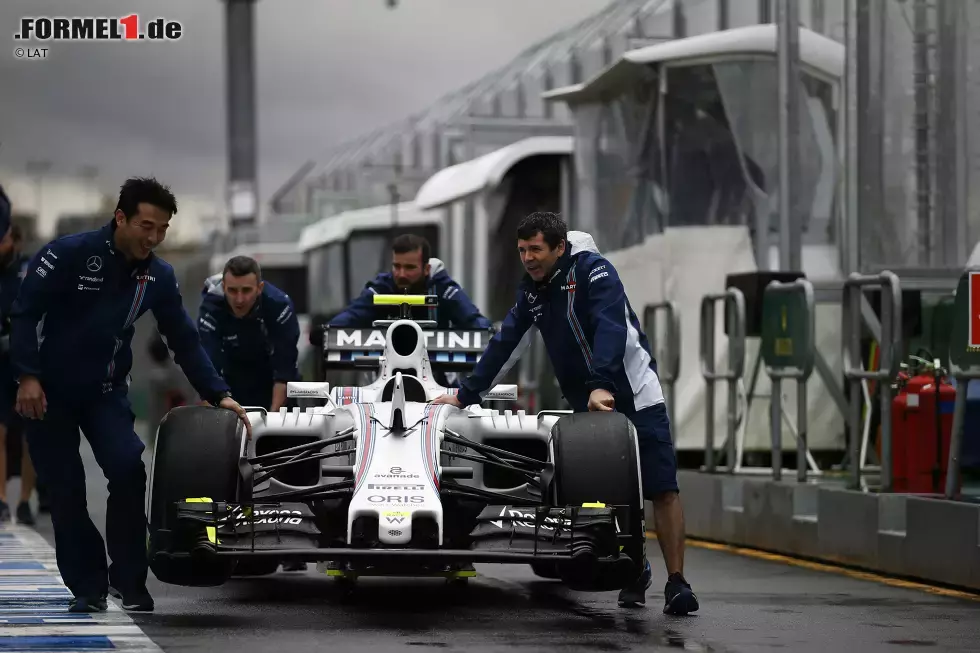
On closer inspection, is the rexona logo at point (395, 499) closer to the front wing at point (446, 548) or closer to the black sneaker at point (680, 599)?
the front wing at point (446, 548)

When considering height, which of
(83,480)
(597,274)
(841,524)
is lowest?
(841,524)

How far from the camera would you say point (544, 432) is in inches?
373

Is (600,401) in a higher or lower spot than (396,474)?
higher

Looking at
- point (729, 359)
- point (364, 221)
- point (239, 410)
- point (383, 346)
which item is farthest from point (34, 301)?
point (364, 221)

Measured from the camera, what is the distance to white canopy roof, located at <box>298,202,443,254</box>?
92.0 ft

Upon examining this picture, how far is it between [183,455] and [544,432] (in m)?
1.70

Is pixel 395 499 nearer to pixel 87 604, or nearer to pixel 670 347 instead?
pixel 87 604

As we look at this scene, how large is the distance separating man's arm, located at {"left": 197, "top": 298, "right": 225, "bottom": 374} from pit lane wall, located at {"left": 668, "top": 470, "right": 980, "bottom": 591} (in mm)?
2936

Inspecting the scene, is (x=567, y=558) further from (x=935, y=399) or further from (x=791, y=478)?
(x=791, y=478)

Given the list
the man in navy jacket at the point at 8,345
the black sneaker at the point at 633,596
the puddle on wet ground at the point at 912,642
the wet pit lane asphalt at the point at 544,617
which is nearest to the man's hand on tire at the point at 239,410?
the wet pit lane asphalt at the point at 544,617

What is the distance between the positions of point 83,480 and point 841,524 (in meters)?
4.80

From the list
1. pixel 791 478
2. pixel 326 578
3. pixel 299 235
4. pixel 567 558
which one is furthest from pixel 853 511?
pixel 299 235

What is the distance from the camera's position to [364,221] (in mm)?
30250

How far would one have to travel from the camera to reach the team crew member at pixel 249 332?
38.5 feet
